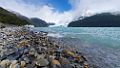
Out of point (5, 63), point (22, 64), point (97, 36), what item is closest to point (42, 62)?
point (22, 64)

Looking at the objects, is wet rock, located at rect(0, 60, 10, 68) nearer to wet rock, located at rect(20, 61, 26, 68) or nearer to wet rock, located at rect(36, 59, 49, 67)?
wet rock, located at rect(20, 61, 26, 68)

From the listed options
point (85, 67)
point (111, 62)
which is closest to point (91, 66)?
point (85, 67)

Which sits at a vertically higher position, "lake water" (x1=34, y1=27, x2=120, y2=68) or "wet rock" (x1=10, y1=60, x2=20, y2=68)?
"wet rock" (x1=10, y1=60, x2=20, y2=68)

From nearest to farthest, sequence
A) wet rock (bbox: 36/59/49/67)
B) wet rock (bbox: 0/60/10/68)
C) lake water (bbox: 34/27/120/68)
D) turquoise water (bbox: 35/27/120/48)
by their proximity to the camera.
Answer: wet rock (bbox: 36/59/49/67) < wet rock (bbox: 0/60/10/68) < lake water (bbox: 34/27/120/68) < turquoise water (bbox: 35/27/120/48)

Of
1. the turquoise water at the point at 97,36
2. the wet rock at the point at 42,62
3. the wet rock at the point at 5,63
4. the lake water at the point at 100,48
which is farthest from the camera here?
the turquoise water at the point at 97,36

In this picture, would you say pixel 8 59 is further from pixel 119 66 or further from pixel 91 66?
A: pixel 119 66

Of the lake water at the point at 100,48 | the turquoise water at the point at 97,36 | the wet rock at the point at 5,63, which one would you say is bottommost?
the turquoise water at the point at 97,36

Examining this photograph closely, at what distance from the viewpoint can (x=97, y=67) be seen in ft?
41.8

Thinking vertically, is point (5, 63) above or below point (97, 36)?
above

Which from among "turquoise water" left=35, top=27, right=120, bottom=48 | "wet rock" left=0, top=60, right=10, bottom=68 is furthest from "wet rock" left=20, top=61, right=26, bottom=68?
"turquoise water" left=35, top=27, right=120, bottom=48

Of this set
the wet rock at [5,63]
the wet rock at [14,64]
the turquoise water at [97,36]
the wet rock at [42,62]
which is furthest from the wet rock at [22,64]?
the turquoise water at [97,36]

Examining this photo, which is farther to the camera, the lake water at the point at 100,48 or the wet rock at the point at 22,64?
the lake water at the point at 100,48

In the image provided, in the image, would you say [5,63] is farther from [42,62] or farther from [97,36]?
[97,36]

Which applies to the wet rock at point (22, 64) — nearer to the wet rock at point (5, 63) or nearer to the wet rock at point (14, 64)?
the wet rock at point (14, 64)
